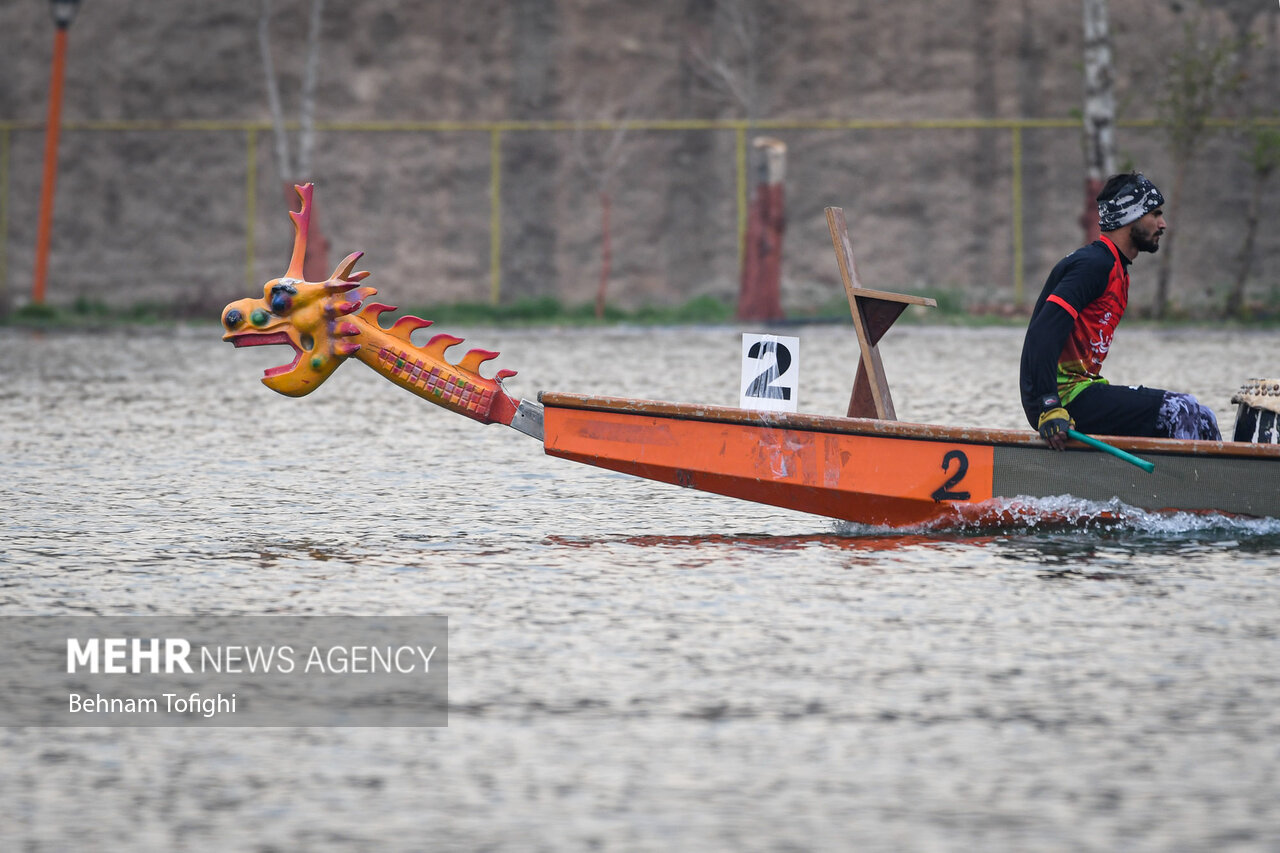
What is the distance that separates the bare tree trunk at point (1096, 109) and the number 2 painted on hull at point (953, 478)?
16.4 meters

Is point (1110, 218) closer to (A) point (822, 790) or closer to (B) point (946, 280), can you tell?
(A) point (822, 790)

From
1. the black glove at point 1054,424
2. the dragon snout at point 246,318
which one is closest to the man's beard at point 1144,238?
the black glove at point 1054,424

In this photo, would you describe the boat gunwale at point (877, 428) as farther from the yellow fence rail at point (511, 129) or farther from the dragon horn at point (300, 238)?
the yellow fence rail at point (511, 129)

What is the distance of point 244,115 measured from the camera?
93.2ft

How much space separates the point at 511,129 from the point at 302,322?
19.9m

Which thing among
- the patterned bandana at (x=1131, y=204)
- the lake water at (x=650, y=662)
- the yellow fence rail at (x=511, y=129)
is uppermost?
the yellow fence rail at (x=511, y=129)

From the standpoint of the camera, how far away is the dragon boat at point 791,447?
823 cm

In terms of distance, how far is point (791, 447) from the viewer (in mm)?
8336

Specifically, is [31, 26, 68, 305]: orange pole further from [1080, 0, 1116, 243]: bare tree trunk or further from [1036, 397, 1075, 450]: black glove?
[1036, 397, 1075, 450]: black glove

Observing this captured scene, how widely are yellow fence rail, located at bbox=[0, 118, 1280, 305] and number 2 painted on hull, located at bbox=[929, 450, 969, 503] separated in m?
19.6

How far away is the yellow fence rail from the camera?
90.8 feet

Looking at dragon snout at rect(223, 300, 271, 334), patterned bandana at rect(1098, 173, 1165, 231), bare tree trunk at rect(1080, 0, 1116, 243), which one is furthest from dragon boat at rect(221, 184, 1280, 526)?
bare tree trunk at rect(1080, 0, 1116, 243)

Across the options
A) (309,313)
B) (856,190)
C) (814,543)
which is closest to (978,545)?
(814,543)

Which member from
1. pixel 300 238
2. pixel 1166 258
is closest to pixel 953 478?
pixel 300 238
